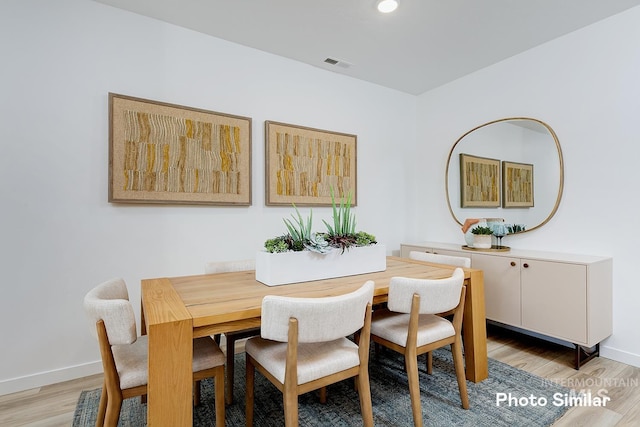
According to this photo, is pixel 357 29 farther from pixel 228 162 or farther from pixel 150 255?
pixel 150 255

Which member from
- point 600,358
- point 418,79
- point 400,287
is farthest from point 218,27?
point 600,358

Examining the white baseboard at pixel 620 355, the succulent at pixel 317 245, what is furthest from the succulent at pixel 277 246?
the white baseboard at pixel 620 355

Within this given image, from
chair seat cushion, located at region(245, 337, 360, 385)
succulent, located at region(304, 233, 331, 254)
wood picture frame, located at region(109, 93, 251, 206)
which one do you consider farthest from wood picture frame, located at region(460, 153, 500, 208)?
chair seat cushion, located at region(245, 337, 360, 385)

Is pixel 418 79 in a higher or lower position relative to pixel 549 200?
higher

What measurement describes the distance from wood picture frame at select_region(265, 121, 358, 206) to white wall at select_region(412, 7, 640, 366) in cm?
149

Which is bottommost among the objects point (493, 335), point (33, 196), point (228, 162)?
point (493, 335)

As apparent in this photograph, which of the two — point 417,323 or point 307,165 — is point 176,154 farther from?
point 417,323

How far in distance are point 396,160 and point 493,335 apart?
2.06m

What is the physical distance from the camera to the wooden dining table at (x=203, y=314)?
113cm

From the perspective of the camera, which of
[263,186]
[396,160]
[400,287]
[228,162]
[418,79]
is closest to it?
[400,287]

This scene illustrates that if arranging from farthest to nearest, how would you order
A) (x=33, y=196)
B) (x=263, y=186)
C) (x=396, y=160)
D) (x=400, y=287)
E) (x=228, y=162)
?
(x=396, y=160)
(x=263, y=186)
(x=228, y=162)
(x=33, y=196)
(x=400, y=287)

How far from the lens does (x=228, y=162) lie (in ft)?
8.65

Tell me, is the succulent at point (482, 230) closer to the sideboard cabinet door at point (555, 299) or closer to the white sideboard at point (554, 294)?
the white sideboard at point (554, 294)

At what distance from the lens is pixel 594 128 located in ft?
8.09
